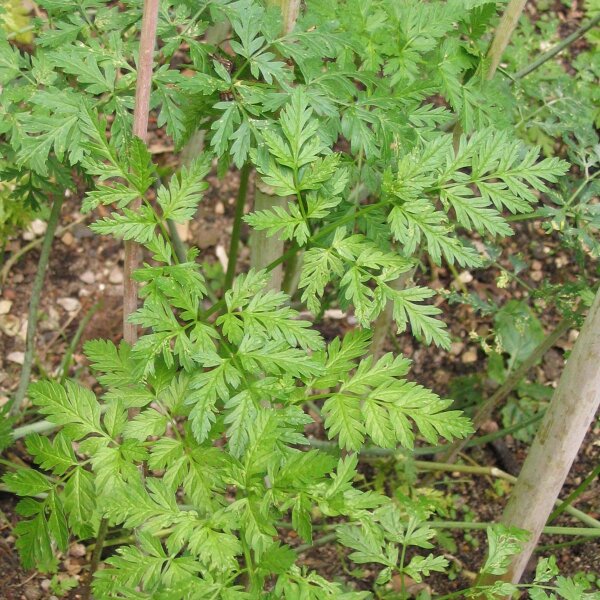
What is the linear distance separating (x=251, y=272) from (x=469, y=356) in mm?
1669

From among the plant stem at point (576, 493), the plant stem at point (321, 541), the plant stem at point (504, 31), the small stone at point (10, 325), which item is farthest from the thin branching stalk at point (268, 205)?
the small stone at point (10, 325)

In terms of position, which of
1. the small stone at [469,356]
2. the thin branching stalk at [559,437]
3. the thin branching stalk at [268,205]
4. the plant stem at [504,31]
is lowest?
the small stone at [469,356]

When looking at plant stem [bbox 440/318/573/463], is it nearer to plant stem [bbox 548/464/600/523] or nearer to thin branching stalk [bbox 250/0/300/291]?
plant stem [bbox 548/464/600/523]

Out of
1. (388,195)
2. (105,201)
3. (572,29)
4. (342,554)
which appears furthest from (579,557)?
(572,29)

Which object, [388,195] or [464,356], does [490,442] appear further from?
[388,195]

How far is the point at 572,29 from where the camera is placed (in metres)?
4.05

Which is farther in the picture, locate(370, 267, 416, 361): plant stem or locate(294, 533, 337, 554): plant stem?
locate(294, 533, 337, 554): plant stem

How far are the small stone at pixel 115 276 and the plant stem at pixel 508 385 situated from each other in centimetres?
143

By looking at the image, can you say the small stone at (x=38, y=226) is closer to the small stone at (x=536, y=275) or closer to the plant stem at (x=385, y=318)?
the plant stem at (x=385, y=318)

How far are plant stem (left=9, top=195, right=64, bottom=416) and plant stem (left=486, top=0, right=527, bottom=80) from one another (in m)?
1.16

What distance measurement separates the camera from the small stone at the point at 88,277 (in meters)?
3.41

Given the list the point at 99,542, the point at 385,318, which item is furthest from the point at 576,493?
the point at 99,542

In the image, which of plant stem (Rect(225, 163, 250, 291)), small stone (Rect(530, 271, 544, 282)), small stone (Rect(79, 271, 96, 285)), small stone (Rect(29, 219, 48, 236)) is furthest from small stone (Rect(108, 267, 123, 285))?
small stone (Rect(530, 271, 544, 282))

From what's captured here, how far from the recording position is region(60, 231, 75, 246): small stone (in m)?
3.48
